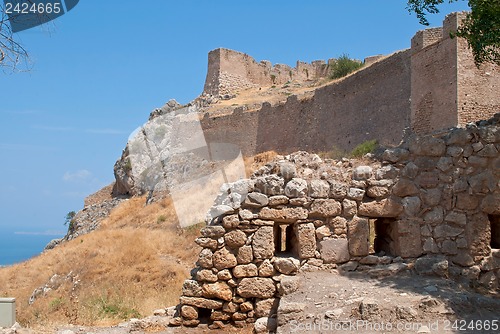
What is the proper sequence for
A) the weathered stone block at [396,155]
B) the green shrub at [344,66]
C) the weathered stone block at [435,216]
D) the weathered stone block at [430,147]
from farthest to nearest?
the green shrub at [344,66]
the weathered stone block at [396,155]
the weathered stone block at [430,147]
the weathered stone block at [435,216]

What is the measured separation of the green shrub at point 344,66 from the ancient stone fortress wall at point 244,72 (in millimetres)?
6944

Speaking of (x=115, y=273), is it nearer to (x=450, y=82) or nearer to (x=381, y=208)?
(x=381, y=208)

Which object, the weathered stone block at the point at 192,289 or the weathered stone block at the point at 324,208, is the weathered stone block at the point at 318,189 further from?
the weathered stone block at the point at 192,289

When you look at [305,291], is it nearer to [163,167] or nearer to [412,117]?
[412,117]

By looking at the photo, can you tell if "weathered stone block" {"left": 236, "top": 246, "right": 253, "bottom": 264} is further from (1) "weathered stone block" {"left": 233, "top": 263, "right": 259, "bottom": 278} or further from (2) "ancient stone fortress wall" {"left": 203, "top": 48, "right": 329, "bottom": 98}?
(2) "ancient stone fortress wall" {"left": 203, "top": 48, "right": 329, "bottom": 98}

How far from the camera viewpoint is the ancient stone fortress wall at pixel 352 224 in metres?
6.26

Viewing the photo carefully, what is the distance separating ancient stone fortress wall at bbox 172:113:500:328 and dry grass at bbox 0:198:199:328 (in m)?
2.23

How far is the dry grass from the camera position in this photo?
898 cm

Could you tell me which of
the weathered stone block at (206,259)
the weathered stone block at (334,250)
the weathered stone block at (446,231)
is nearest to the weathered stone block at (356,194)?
the weathered stone block at (334,250)

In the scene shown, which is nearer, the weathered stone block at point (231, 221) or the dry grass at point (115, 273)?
the weathered stone block at point (231, 221)

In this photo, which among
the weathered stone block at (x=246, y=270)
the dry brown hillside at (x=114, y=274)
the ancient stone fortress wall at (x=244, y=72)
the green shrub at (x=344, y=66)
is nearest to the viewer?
the weathered stone block at (x=246, y=270)

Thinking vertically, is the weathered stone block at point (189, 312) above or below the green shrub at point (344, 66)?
below

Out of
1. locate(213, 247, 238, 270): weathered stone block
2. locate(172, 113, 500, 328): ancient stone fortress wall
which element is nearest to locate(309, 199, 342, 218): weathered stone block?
locate(172, 113, 500, 328): ancient stone fortress wall

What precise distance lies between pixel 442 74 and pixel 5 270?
17329 mm
